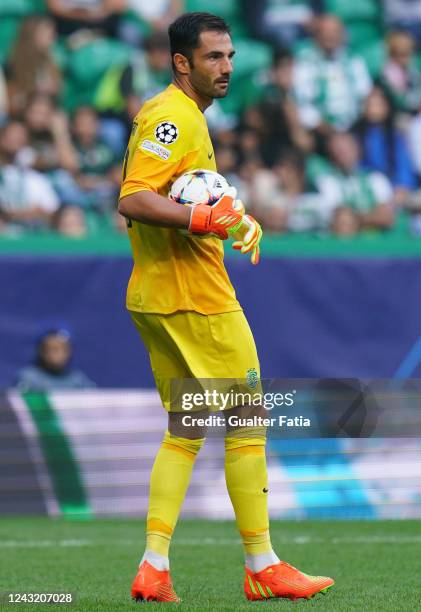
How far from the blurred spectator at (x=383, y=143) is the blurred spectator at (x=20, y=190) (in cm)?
333

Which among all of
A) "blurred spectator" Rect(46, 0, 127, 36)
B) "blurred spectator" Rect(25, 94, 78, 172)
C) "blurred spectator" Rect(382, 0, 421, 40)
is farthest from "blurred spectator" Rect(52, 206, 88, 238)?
"blurred spectator" Rect(382, 0, 421, 40)

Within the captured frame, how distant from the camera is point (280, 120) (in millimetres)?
12359

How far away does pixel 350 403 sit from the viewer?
15.0 feet

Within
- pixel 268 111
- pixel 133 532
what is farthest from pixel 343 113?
pixel 133 532

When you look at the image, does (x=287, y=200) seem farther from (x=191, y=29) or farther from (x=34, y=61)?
(x=191, y=29)

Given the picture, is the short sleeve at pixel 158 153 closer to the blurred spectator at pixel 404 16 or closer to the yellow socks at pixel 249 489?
the yellow socks at pixel 249 489

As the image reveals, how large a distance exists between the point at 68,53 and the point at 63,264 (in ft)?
13.6

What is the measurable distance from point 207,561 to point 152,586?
5.01 ft

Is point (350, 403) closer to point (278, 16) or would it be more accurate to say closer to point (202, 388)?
point (202, 388)

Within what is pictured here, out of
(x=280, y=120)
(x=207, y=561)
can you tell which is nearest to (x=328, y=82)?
(x=280, y=120)

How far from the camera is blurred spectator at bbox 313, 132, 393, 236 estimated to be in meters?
11.4

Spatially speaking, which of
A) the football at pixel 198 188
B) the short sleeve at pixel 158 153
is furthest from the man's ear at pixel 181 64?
the football at pixel 198 188

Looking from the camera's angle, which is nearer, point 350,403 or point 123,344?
point 350,403

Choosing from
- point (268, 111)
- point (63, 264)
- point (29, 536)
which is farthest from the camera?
point (268, 111)
